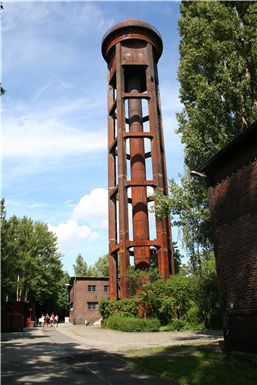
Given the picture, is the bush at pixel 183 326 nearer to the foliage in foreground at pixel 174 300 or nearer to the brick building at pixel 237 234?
the foliage in foreground at pixel 174 300

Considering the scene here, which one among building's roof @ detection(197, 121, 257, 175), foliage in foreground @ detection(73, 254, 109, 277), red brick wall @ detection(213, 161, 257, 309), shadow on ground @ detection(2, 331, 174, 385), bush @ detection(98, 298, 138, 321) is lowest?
shadow on ground @ detection(2, 331, 174, 385)

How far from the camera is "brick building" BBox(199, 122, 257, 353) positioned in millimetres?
10492

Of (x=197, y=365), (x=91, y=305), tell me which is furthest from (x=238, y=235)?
(x=91, y=305)

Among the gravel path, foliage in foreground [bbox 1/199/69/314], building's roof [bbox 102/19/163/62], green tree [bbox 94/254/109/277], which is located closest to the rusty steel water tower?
building's roof [bbox 102/19/163/62]

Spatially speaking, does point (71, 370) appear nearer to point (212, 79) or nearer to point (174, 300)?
point (212, 79)

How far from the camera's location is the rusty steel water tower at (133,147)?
31.6 meters

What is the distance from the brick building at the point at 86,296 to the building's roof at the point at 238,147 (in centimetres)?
4088

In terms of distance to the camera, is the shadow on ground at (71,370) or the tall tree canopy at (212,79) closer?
the shadow on ground at (71,370)

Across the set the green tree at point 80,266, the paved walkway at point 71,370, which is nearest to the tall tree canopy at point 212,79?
the paved walkway at point 71,370

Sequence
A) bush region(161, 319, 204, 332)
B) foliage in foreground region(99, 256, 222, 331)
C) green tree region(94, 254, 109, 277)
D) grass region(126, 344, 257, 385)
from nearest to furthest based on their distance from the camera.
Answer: grass region(126, 344, 257, 385) → bush region(161, 319, 204, 332) → foliage in foreground region(99, 256, 222, 331) → green tree region(94, 254, 109, 277)

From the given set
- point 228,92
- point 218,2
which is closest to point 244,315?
point 228,92

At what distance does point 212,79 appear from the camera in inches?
756

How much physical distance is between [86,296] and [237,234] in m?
42.9

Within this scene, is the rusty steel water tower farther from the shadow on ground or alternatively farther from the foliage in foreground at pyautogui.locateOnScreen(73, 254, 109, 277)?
the foliage in foreground at pyautogui.locateOnScreen(73, 254, 109, 277)
